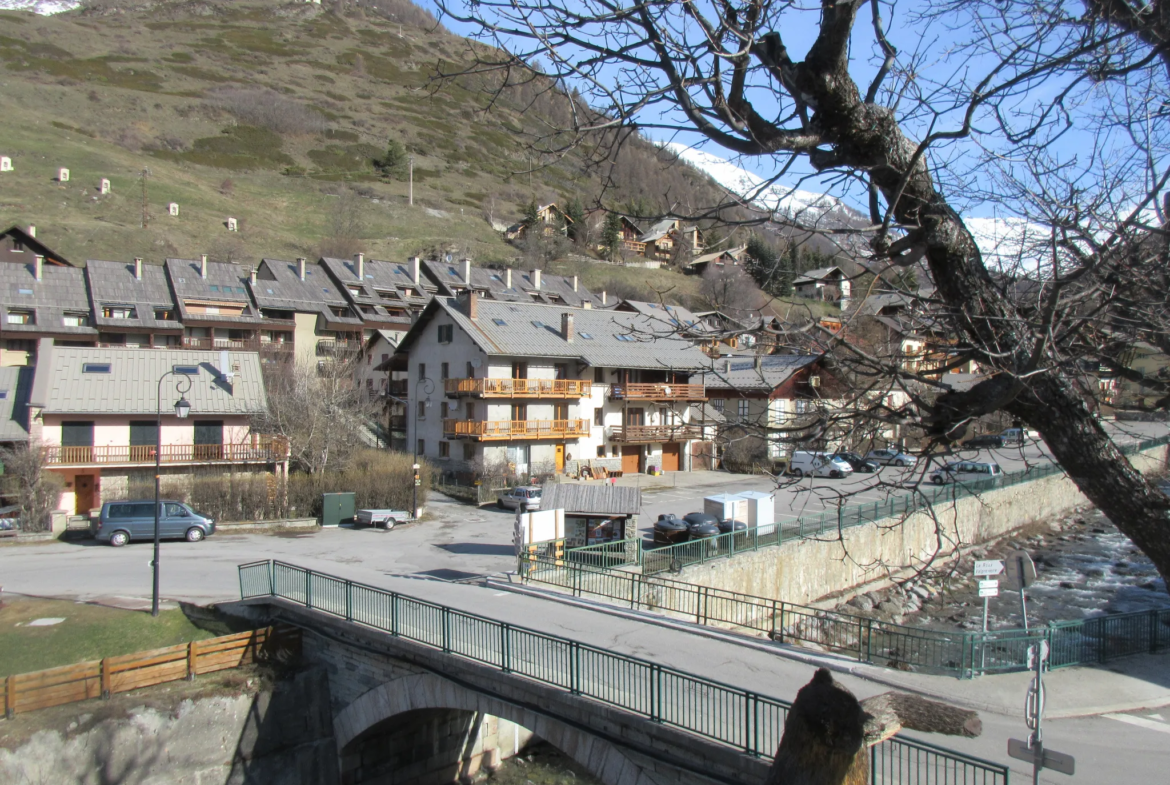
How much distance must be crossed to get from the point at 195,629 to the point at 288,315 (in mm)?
41550

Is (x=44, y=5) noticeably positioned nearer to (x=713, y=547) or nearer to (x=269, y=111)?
(x=269, y=111)

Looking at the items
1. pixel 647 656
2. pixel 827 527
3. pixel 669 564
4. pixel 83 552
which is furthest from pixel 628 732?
pixel 83 552

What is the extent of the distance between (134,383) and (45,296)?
23421 mm

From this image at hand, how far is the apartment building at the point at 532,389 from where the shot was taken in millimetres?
39594

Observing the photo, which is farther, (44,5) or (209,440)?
(44,5)

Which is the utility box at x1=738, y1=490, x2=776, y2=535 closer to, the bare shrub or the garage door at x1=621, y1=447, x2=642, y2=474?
the garage door at x1=621, y1=447, x2=642, y2=474

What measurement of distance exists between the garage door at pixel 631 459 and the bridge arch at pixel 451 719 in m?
26.9

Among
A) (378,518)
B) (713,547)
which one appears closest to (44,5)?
(378,518)

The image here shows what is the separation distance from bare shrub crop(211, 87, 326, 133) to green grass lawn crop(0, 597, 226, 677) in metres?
128

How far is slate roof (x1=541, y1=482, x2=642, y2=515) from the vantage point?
22219mm

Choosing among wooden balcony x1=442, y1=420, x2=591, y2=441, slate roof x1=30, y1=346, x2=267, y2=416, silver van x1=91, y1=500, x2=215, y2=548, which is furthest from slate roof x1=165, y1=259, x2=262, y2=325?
silver van x1=91, y1=500, x2=215, y2=548

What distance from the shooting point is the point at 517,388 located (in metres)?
39.6

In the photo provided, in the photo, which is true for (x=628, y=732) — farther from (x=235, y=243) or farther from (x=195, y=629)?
(x=235, y=243)

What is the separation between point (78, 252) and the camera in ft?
216
